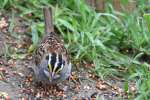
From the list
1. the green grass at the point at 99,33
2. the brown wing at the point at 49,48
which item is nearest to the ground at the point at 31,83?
the green grass at the point at 99,33

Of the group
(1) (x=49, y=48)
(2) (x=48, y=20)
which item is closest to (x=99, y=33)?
(2) (x=48, y=20)

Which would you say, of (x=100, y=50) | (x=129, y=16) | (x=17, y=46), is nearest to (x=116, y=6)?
(x=129, y=16)

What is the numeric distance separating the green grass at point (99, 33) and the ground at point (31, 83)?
0.37 feet

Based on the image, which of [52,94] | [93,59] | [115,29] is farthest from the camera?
[115,29]

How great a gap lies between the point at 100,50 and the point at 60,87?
0.81 m

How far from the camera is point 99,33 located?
23.2ft

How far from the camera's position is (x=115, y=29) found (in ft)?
23.7

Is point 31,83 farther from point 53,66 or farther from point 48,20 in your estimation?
point 48,20

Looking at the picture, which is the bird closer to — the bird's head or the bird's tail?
the bird's head

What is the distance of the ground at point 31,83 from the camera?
20.3 ft

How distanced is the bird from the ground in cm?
16

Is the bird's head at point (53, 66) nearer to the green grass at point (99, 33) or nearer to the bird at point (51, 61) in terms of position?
the bird at point (51, 61)

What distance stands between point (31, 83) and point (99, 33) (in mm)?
1180

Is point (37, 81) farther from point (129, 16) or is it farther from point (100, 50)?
point (129, 16)
